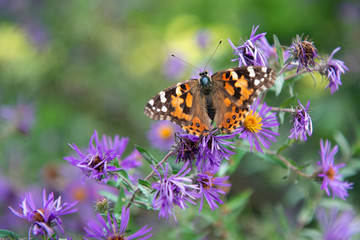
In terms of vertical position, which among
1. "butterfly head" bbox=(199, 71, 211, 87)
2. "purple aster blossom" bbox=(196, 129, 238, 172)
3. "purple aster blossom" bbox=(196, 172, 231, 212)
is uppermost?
"butterfly head" bbox=(199, 71, 211, 87)

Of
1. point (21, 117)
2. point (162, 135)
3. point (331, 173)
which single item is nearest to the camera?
point (331, 173)

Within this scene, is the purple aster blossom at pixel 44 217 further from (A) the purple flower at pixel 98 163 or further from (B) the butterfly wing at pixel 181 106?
(B) the butterfly wing at pixel 181 106

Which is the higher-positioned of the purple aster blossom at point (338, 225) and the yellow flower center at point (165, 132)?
the yellow flower center at point (165, 132)

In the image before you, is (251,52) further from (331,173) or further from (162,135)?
(162,135)

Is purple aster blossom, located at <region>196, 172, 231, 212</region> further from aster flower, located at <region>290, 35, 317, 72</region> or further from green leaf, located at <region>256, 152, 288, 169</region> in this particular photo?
aster flower, located at <region>290, 35, 317, 72</region>

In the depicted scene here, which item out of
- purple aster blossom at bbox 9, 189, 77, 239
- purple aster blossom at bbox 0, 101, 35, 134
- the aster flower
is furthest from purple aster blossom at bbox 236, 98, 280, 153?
purple aster blossom at bbox 0, 101, 35, 134

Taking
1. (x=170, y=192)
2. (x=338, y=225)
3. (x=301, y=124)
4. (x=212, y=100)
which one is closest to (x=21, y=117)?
(x=212, y=100)

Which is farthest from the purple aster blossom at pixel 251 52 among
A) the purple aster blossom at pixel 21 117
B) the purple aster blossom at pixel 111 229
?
the purple aster blossom at pixel 21 117
